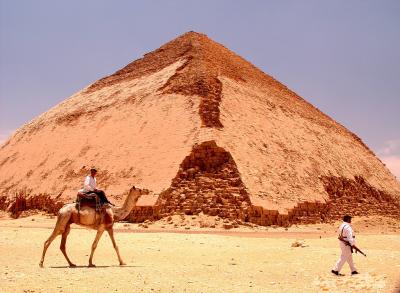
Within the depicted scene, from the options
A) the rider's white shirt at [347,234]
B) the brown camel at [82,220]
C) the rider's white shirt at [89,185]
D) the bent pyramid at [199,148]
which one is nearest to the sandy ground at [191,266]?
the brown camel at [82,220]

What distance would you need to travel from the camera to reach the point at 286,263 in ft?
36.2

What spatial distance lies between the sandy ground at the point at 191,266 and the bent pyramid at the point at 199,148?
24.2ft

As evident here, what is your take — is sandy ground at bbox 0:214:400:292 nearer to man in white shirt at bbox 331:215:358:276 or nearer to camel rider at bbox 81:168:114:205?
man in white shirt at bbox 331:215:358:276

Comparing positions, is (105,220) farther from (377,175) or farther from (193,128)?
(377,175)

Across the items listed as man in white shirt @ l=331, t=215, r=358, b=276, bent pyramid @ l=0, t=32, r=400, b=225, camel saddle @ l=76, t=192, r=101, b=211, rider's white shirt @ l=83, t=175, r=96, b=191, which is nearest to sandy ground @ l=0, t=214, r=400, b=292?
man in white shirt @ l=331, t=215, r=358, b=276

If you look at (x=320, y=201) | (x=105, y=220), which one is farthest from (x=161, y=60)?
(x=105, y=220)

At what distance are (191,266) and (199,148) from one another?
49.5ft

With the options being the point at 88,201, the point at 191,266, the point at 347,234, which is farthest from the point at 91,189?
the point at 347,234

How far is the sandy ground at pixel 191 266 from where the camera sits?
26.0 feet

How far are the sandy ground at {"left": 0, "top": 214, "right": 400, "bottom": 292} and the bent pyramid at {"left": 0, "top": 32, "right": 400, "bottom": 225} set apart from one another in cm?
738

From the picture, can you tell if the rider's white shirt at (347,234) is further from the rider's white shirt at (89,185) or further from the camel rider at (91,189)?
the rider's white shirt at (89,185)

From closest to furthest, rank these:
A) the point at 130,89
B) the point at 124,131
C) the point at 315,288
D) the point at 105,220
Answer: the point at 315,288, the point at 105,220, the point at 124,131, the point at 130,89

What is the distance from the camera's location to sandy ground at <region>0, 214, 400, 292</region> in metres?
7.93

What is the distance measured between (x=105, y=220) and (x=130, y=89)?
26511 mm
